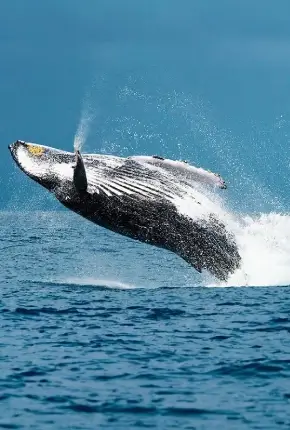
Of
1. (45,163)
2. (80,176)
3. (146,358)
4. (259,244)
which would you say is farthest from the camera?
(259,244)

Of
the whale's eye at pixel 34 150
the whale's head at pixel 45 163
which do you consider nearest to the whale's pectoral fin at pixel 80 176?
the whale's head at pixel 45 163

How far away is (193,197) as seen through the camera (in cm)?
1972

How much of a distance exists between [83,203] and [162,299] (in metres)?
3.06

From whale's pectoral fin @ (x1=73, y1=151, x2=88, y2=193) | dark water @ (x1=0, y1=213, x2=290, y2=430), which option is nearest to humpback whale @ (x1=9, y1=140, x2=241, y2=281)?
whale's pectoral fin @ (x1=73, y1=151, x2=88, y2=193)

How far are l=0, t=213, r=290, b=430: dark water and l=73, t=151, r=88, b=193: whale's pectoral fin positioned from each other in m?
2.72

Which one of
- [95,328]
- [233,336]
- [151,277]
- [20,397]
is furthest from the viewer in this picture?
[151,277]

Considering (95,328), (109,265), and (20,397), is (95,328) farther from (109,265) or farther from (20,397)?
(109,265)

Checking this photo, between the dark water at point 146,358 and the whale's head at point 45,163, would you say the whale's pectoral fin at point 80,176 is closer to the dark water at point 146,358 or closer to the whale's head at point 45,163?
the whale's head at point 45,163

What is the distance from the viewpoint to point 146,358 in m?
14.0

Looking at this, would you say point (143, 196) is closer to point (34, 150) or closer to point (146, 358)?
point (34, 150)

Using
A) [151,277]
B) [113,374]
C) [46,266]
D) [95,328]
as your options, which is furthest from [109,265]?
[113,374]

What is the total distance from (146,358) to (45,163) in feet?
22.9

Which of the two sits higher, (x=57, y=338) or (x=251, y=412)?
(x=57, y=338)

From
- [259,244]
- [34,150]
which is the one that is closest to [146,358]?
[259,244]
